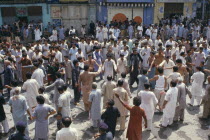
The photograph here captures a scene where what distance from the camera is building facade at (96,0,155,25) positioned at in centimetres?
2242

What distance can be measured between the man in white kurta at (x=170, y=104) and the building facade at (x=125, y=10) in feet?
53.6

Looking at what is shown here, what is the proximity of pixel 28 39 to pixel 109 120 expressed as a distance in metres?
15.1

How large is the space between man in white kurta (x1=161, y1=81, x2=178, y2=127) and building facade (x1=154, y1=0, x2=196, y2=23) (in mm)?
17675

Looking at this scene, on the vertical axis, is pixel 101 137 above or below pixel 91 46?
below

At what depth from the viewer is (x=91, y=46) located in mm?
12891

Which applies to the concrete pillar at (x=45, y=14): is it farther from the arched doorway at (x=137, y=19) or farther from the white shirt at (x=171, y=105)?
the white shirt at (x=171, y=105)

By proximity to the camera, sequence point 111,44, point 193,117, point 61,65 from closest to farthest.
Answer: point 193,117 < point 61,65 < point 111,44

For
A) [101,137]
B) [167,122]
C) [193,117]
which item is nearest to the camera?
[101,137]

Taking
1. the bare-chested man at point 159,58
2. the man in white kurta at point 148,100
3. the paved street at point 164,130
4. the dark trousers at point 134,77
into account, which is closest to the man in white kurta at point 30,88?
the paved street at point 164,130

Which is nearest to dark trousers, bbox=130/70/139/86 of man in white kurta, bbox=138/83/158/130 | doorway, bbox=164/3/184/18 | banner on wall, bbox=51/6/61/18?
man in white kurta, bbox=138/83/158/130

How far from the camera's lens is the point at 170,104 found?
7.06 m

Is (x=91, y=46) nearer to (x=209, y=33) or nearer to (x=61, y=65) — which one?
(x=61, y=65)

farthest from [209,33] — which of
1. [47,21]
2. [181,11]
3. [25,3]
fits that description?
A: [25,3]

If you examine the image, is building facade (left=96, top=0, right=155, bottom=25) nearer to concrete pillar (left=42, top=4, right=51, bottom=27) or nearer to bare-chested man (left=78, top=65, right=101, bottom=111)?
concrete pillar (left=42, top=4, right=51, bottom=27)
